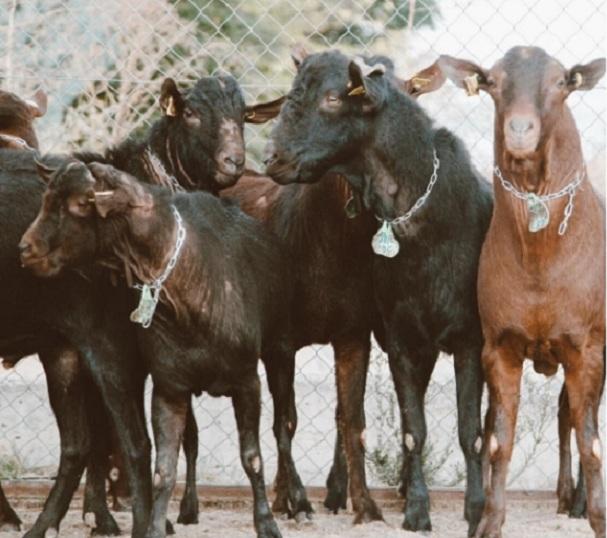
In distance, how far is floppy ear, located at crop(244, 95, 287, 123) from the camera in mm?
9104

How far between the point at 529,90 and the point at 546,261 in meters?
0.81

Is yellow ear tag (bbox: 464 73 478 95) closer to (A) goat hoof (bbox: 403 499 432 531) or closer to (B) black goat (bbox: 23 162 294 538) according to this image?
(B) black goat (bbox: 23 162 294 538)

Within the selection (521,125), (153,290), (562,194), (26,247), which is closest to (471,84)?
(521,125)

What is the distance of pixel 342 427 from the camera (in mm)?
8945

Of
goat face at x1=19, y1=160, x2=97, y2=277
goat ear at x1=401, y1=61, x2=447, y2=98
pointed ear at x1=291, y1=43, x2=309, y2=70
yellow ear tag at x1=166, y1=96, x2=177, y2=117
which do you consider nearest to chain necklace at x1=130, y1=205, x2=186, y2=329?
goat face at x1=19, y1=160, x2=97, y2=277

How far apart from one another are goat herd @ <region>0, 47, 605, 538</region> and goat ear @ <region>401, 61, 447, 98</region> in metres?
0.02

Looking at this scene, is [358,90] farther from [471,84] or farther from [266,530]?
[266,530]

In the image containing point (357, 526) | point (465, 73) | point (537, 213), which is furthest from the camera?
point (357, 526)

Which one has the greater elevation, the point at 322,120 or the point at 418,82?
the point at 418,82

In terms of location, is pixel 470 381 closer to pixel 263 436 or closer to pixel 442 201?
pixel 442 201

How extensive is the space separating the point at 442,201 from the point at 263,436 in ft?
15.2

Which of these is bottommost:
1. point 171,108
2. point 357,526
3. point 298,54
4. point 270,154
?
point 357,526

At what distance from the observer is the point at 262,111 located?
913 cm

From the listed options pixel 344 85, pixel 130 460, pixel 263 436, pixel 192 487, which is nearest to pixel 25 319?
pixel 130 460
